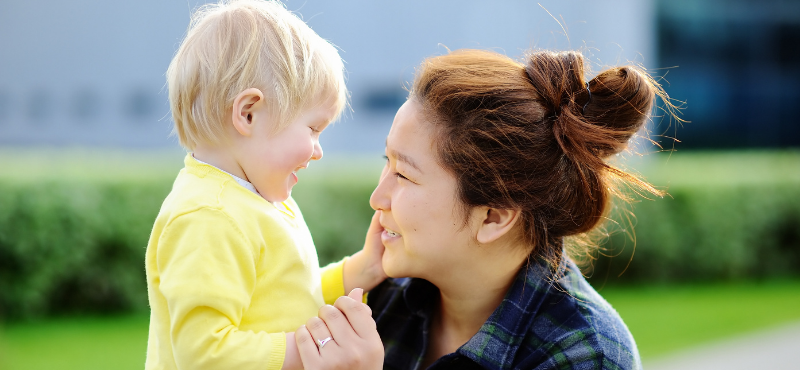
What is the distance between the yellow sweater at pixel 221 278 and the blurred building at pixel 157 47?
11.2m

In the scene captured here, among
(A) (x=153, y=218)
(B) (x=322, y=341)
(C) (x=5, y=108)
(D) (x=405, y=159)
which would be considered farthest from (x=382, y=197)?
(C) (x=5, y=108)

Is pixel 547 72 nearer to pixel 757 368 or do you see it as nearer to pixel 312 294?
pixel 312 294

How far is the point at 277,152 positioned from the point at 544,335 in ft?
2.56

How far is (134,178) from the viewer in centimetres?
591

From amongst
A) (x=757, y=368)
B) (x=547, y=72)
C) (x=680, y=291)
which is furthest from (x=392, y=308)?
(x=680, y=291)

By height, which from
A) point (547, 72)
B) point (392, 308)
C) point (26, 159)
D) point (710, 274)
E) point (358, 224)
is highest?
point (547, 72)

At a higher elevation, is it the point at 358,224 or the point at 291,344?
the point at 291,344

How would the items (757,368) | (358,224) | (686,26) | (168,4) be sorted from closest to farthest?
(757,368) → (358,224) → (686,26) → (168,4)

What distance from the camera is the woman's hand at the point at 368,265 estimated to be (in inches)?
82.3

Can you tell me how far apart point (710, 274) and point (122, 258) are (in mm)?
5860

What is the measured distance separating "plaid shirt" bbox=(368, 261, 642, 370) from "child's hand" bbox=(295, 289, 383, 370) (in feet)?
0.89

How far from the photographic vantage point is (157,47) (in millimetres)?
14344

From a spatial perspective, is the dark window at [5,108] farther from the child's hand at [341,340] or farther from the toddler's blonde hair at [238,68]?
the child's hand at [341,340]

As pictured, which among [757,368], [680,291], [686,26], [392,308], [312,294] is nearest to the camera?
[312,294]
